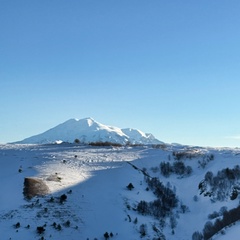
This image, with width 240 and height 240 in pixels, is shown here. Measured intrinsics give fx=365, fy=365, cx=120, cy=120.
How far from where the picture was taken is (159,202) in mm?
53844

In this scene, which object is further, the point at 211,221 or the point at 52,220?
the point at 211,221

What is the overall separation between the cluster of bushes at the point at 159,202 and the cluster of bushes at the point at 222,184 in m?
5.32

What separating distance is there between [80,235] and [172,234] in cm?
1202

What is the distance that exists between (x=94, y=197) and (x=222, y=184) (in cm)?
2032

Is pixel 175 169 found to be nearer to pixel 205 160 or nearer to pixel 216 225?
pixel 205 160

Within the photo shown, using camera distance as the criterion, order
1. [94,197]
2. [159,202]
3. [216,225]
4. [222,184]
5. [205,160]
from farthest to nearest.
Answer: [205,160] → [222,184] → [159,202] → [94,197] → [216,225]

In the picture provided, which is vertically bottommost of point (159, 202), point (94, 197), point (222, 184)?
point (159, 202)

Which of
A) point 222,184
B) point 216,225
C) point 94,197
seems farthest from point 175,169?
point 216,225

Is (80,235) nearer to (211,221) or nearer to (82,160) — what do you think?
(211,221)

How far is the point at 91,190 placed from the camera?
5372 cm

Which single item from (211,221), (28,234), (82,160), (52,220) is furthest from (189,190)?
(28,234)

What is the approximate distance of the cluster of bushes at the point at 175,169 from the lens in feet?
218

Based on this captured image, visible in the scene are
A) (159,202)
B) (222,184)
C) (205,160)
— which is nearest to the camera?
(159,202)

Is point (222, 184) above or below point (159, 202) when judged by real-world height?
above
